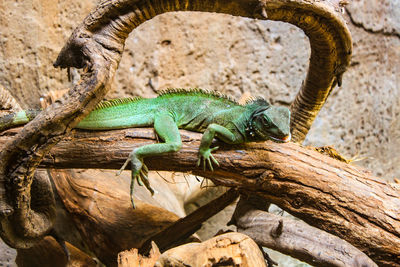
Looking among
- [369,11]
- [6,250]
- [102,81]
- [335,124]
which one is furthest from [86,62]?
[369,11]

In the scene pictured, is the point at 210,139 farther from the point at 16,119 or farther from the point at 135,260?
the point at 16,119

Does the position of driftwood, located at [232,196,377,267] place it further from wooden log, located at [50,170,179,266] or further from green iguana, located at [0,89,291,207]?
wooden log, located at [50,170,179,266]

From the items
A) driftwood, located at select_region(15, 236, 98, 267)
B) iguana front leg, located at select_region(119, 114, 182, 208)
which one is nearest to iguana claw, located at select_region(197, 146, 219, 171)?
iguana front leg, located at select_region(119, 114, 182, 208)

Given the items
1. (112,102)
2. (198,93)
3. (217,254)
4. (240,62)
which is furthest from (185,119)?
(240,62)

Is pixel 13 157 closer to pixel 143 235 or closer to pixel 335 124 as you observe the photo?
pixel 143 235

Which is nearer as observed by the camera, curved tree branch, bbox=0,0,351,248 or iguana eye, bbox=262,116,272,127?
curved tree branch, bbox=0,0,351,248
